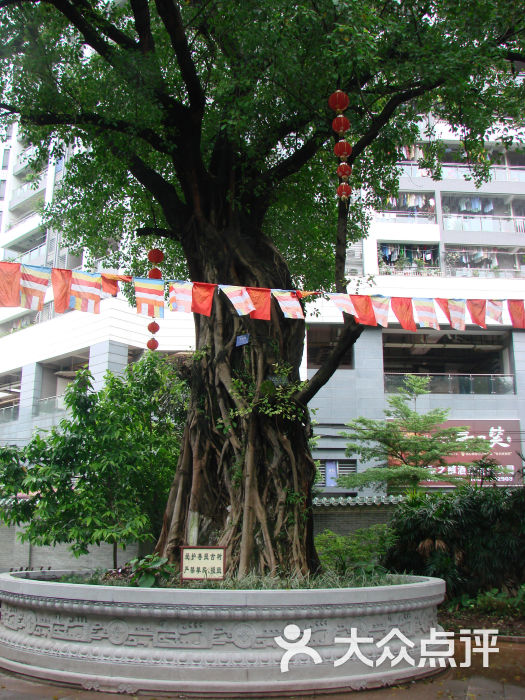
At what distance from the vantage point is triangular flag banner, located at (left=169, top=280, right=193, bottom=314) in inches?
298

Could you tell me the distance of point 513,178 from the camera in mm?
23172

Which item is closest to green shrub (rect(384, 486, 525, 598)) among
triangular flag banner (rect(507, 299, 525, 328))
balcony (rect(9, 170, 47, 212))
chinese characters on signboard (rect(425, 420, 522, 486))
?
triangular flag banner (rect(507, 299, 525, 328))

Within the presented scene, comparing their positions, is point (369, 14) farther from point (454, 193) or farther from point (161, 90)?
point (454, 193)

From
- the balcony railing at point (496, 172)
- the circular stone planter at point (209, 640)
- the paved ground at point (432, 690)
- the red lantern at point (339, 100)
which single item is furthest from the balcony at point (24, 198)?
the paved ground at point (432, 690)

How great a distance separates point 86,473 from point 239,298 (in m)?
3.21

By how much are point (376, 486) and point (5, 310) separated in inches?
699

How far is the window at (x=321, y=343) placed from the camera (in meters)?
21.8

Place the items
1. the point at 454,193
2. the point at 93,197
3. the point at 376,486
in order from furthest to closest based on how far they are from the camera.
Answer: the point at 454,193 < the point at 376,486 < the point at 93,197

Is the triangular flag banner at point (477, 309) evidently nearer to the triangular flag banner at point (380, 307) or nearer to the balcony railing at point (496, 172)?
the triangular flag banner at point (380, 307)

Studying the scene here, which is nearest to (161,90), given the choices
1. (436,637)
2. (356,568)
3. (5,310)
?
(356,568)

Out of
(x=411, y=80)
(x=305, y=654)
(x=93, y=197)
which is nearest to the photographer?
(x=305, y=654)

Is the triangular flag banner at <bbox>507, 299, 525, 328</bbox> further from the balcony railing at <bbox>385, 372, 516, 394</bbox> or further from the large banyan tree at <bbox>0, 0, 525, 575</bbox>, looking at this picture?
the balcony railing at <bbox>385, 372, 516, 394</bbox>

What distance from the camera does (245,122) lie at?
7953mm

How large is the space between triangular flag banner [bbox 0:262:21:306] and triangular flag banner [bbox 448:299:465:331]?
557cm
